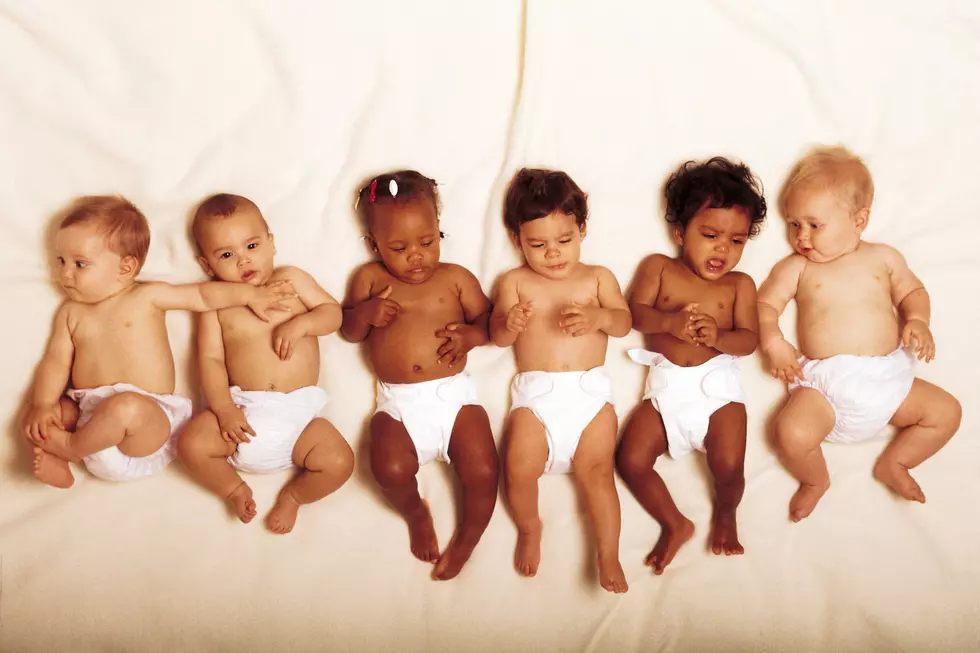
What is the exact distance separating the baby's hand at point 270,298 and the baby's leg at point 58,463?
0.42 metres

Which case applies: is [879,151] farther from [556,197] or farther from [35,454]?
[35,454]

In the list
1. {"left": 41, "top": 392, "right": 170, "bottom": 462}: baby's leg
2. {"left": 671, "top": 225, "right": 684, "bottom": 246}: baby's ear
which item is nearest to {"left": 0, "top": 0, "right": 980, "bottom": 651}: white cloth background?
{"left": 671, "top": 225, "right": 684, "bottom": 246}: baby's ear

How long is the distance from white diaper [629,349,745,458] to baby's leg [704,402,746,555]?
0.7 inches

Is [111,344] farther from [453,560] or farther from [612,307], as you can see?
[612,307]

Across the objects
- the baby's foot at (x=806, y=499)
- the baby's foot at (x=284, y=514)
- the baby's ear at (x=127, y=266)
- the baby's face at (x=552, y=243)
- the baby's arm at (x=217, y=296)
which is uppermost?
the baby's face at (x=552, y=243)

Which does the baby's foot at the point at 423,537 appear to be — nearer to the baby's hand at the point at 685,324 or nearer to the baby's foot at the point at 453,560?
the baby's foot at the point at 453,560

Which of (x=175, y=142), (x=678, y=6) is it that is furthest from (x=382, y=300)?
(x=678, y=6)

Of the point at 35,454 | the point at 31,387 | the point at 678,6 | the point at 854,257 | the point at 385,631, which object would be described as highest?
the point at 678,6

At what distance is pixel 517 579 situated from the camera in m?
1.63

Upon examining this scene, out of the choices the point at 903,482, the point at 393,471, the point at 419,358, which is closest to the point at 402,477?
the point at 393,471

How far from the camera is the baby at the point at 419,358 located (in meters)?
1.53

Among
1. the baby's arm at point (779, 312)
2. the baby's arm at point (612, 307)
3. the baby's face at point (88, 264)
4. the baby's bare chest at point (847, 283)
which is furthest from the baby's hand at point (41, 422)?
the baby's bare chest at point (847, 283)

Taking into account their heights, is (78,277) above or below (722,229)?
below

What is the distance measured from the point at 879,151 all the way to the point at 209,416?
1542 mm
